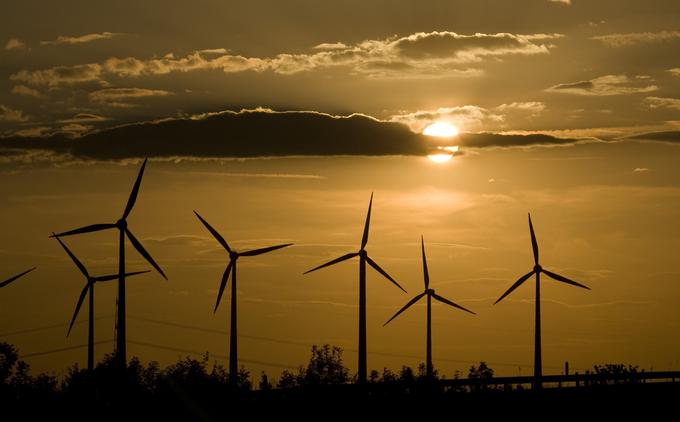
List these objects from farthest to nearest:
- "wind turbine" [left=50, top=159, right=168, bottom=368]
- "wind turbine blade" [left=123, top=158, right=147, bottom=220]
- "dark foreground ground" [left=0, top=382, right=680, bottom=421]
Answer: "wind turbine blade" [left=123, top=158, right=147, bottom=220], "wind turbine" [left=50, top=159, right=168, bottom=368], "dark foreground ground" [left=0, top=382, right=680, bottom=421]

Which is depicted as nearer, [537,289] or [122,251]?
[122,251]

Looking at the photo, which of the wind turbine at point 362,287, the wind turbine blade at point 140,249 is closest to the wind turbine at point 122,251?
the wind turbine blade at point 140,249

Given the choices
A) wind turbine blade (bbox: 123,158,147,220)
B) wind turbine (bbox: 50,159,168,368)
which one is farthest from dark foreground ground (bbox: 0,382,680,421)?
wind turbine blade (bbox: 123,158,147,220)

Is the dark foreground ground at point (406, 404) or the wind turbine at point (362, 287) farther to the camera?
the wind turbine at point (362, 287)

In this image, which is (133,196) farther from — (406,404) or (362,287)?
(406,404)

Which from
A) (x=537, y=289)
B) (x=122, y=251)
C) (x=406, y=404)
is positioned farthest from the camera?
(x=537, y=289)

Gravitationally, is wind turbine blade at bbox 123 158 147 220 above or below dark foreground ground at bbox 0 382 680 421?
above

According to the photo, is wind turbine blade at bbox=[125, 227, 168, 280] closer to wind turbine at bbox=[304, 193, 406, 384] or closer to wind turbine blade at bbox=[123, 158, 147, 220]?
wind turbine blade at bbox=[123, 158, 147, 220]

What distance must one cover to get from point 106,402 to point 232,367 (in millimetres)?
46856

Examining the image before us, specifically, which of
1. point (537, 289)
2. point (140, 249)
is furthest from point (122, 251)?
point (537, 289)

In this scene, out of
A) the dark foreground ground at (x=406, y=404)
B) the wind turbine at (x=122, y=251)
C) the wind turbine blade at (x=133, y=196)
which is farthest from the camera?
the wind turbine blade at (x=133, y=196)

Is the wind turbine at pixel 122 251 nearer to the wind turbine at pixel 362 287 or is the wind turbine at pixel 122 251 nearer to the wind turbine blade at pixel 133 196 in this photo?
the wind turbine blade at pixel 133 196

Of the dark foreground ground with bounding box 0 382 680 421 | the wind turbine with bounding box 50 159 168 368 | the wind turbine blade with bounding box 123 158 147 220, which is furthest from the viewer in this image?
the wind turbine blade with bounding box 123 158 147 220

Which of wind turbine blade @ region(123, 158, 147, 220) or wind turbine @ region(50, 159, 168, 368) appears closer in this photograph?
wind turbine @ region(50, 159, 168, 368)
